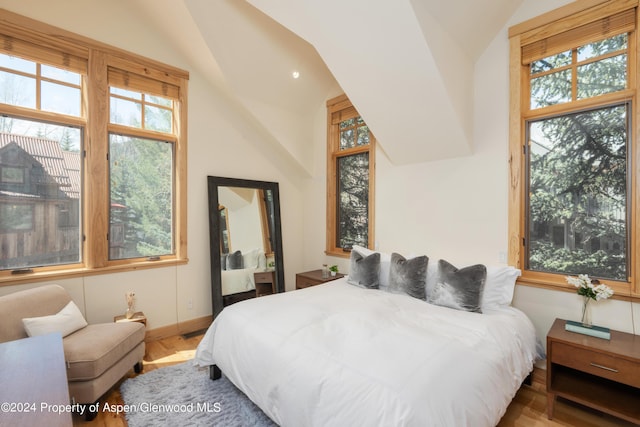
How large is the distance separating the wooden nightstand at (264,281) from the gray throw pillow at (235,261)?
27cm

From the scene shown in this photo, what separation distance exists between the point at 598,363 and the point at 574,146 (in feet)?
5.39

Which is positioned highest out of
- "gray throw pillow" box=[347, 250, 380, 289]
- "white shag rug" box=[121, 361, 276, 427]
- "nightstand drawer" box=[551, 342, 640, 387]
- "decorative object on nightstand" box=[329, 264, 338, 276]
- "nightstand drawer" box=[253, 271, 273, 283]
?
"gray throw pillow" box=[347, 250, 380, 289]

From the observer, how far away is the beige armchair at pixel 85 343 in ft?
6.59

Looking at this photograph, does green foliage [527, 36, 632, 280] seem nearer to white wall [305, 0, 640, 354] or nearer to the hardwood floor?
white wall [305, 0, 640, 354]

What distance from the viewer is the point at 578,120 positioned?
243 centimetres

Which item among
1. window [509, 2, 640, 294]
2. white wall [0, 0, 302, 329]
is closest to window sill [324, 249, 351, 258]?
white wall [0, 0, 302, 329]

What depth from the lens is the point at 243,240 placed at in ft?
12.8

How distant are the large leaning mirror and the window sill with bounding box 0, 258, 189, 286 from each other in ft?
1.80

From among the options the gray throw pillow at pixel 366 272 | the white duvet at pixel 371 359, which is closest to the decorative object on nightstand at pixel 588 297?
the white duvet at pixel 371 359

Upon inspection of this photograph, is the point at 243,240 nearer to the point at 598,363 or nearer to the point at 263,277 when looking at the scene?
the point at 263,277

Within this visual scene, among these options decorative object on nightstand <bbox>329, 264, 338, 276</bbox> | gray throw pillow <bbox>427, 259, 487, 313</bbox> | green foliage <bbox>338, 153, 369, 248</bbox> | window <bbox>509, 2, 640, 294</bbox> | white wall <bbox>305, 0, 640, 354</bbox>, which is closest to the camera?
window <bbox>509, 2, 640, 294</bbox>

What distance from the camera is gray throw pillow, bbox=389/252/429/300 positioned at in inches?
108

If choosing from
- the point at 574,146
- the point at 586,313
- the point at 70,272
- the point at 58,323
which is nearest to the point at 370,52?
the point at 574,146

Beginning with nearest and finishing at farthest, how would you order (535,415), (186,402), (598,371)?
(598,371) → (535,415) → (186,402)
